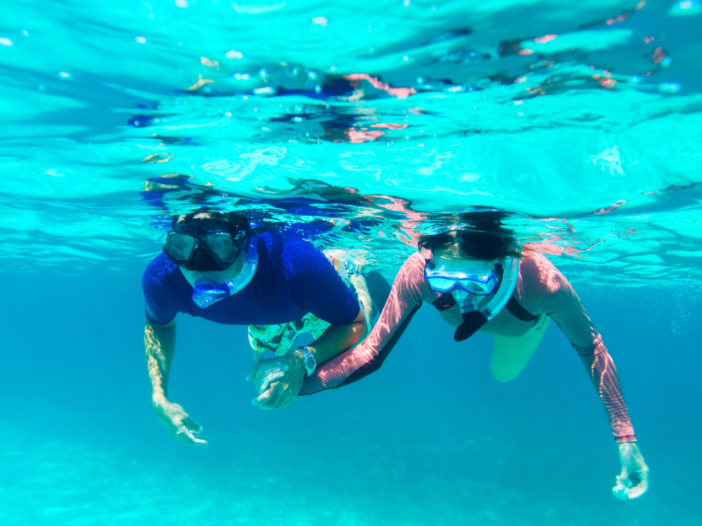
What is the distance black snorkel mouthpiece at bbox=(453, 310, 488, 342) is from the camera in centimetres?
438

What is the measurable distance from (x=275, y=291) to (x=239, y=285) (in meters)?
0.52

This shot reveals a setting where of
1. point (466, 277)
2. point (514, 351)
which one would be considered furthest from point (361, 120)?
point (514, 351)

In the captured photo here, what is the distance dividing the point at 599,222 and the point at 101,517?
23025 mm

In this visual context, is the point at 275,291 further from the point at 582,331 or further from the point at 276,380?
the point at 582,331

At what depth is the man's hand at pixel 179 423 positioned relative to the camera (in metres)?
3.90

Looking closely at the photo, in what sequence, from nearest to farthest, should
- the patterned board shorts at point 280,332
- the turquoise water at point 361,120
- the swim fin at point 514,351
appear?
1. the turquoise water at point 361,120
2. the patterned board shorts at point 280,332
3. the swim fin at point 514,351

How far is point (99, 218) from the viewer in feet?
40.4

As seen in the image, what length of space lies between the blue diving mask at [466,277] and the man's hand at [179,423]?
2.81m

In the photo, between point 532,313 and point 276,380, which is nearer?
point 276,380

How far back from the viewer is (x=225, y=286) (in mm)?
4398

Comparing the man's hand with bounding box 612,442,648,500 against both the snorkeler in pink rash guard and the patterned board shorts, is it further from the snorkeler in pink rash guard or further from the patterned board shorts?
the patterned board shorts

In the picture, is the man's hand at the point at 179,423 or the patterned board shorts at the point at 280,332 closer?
the man's hand at the point at 179,423

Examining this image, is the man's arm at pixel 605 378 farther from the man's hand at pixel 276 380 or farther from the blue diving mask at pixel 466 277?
the man's hand at pixel 276 380

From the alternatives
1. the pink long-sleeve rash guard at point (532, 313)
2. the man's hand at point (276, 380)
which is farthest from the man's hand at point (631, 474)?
the man's hand at point (276, 380)
